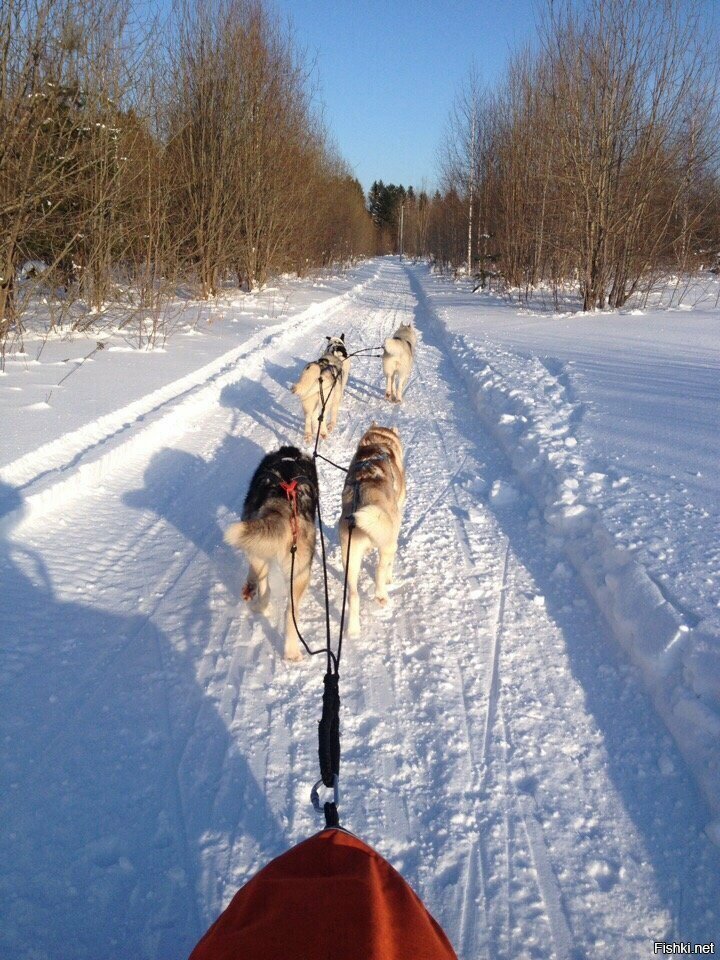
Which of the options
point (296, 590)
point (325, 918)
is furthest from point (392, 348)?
point (325, 918)

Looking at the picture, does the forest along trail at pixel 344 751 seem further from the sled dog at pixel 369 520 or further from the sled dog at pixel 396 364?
the sled dog at pixel 396 364

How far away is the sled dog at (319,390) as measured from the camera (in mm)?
6582

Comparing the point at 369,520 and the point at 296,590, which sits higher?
the point at 369,520

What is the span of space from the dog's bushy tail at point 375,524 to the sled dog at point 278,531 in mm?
354

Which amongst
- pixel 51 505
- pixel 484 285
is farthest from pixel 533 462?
pixel 484 285

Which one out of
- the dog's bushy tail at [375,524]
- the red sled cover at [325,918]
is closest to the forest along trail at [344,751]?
the dog's bushy tail at [375,524]

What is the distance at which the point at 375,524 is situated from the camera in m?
3.30

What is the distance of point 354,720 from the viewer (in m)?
2.81

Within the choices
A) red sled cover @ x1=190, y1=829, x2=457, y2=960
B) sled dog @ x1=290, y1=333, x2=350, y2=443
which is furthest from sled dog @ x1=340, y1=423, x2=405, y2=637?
sled dog @ x1=290, y1=333, x2=350, y2=443

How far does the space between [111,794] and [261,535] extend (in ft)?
4.35

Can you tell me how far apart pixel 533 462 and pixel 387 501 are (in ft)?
9.19

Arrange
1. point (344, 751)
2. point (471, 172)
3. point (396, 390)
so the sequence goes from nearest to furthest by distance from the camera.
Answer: point (344, 751), point (396, 390), point (471, 172)

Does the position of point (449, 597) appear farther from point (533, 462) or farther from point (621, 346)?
point (621, 346)

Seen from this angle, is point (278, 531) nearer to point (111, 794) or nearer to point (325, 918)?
point (111, 794)
